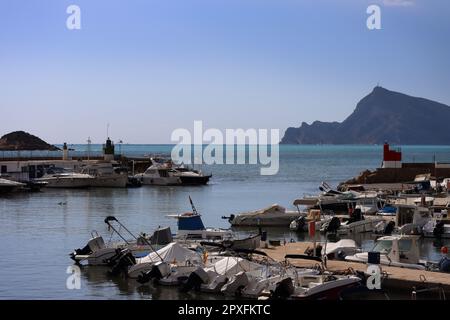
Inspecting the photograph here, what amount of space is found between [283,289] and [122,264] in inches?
333

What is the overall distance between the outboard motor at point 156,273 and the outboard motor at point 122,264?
2001mm

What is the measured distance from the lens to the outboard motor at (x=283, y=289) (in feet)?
78.2

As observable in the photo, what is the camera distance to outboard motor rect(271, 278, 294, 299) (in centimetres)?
2384

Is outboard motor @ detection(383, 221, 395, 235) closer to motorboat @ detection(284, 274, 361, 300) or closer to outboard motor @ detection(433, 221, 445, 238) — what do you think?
outboard motor @ detection(433, 221, 445, 238)

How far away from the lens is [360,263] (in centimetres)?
2931

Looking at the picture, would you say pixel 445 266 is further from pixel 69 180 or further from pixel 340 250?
pixel 69 180

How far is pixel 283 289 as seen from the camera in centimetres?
2395

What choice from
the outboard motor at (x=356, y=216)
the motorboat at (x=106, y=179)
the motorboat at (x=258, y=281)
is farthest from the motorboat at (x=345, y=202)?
the motorboat at (x=106, y=179)

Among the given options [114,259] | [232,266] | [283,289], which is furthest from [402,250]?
[114,259]

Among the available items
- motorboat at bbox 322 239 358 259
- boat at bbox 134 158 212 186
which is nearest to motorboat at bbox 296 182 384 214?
motorboat at bbox 322 239 358 259

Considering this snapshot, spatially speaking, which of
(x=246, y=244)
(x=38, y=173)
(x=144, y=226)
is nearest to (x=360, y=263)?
(x=246, y=244)

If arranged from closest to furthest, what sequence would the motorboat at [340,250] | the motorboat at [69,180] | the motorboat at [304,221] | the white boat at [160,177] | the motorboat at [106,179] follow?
the motorboat at [340,250]
the motorboat at [304,221]
the motorboat at [69,180]
the motorboat at [106,179]
the white boat at [160,177]

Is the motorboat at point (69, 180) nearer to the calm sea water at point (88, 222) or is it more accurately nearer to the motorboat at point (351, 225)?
the calm sea water at point (88, 222)
